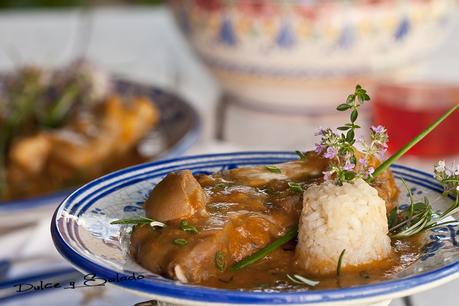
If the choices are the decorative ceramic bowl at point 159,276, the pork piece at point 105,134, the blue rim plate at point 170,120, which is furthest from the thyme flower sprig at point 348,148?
the pork piece at point 105,134

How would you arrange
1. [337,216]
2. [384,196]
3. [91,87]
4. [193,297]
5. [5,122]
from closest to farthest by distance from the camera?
[193,297]
[337,216]
[384,196]
[5,122]
[91,87]

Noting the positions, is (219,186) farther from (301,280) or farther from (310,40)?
(310,40)

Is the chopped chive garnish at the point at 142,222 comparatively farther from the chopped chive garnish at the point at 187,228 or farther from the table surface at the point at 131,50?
the table surface at the point at 131,50

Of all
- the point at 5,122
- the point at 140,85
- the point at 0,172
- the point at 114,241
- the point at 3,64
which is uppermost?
the point at 3,64

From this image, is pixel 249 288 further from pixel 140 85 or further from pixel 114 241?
pixel 140 85

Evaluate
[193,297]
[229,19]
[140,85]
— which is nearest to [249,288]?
[193,297]

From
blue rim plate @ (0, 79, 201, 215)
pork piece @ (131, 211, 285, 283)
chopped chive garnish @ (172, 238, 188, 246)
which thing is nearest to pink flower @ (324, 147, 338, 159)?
pork piece @ (131, 211, 285, 283)

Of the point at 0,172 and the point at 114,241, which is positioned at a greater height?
the point at 0,172

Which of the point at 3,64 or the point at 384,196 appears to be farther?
the point at 3,64
